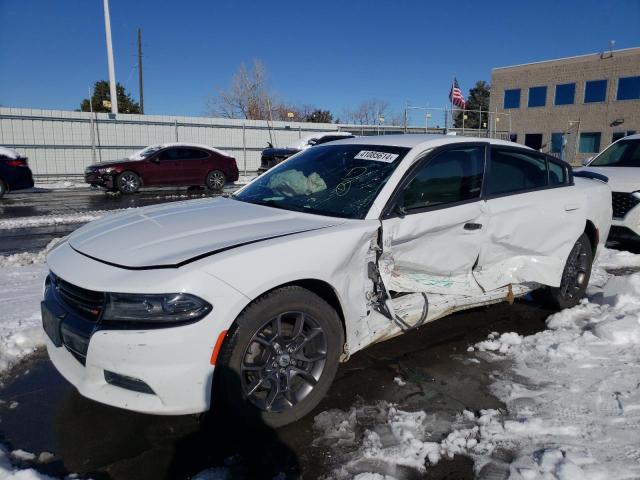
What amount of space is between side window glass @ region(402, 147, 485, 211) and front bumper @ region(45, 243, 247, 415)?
5.05 feet

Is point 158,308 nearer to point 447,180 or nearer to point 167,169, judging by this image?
point 447,180

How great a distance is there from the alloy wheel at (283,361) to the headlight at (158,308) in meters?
0.36

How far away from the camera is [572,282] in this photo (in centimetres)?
473

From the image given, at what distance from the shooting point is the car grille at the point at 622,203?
6.91 meters

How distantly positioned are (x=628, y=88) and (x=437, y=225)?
37974 mm

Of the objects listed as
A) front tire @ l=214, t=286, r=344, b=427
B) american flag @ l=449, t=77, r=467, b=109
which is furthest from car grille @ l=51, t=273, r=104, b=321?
american flag @ l=449, t=77, r=467, b=109

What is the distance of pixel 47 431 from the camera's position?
2744mm

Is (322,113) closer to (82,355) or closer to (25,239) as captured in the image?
(25,239)

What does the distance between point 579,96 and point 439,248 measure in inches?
1532

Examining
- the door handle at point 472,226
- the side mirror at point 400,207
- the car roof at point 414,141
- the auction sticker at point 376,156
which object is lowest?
the door handle at point 472,226

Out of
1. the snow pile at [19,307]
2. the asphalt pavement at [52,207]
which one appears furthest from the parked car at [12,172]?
the snow pile at [19,307]

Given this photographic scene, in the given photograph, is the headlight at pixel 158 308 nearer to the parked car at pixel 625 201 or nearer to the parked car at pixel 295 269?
the parked car at pixel 295 269

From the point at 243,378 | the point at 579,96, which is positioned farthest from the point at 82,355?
the point at 579,96

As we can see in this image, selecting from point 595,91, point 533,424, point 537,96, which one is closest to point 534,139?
point 537,96
